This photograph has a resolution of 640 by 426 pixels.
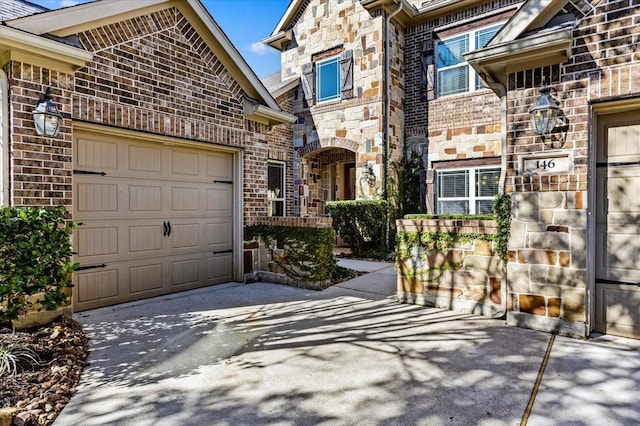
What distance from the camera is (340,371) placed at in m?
3.06

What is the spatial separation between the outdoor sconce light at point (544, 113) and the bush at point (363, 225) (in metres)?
5.43

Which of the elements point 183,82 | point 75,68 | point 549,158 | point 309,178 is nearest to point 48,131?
point 75,68

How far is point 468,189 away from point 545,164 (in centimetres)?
495

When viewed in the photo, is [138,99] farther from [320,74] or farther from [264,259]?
[320,74]

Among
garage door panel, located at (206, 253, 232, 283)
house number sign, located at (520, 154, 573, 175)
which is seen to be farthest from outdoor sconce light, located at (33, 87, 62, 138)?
house number sign, located at (520, 154, 573, 175)

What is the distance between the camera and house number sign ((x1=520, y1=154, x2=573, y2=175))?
390 centimetres

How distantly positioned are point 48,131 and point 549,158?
550cm

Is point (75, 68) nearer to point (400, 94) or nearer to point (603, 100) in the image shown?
point (603, 100)

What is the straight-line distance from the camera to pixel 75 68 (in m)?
4.45

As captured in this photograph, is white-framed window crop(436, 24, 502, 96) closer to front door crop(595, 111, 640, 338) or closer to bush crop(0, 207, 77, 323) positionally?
front door crop(595, 111, 640, 338)

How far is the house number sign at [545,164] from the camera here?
390cm

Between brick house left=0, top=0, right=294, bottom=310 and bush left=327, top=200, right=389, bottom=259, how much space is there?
10.4 ft

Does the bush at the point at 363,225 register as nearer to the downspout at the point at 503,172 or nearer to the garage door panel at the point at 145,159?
the downspout at the point at 503,172

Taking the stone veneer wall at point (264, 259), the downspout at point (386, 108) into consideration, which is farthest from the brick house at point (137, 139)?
the downspout at point (386, 108)
